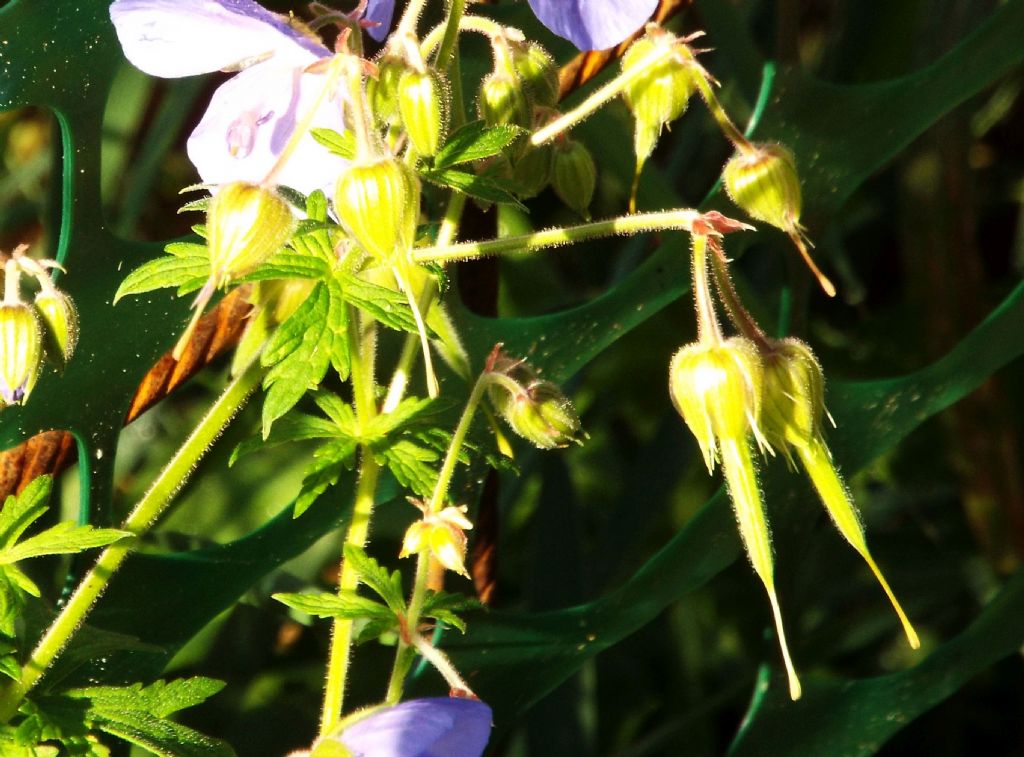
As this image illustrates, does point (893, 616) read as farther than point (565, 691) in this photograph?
Yes

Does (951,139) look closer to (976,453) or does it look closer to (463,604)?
(976,453)

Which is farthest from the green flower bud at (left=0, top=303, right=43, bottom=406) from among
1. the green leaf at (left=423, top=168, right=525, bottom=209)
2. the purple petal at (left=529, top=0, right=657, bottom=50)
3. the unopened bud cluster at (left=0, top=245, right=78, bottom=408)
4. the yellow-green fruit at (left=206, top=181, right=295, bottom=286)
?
the purple petal at (left=529, top=0, right=657, bottom=50)

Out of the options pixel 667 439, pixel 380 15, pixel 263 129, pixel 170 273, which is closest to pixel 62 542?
pixel 170 273

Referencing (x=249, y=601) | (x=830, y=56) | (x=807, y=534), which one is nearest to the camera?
(x=249, y=601)

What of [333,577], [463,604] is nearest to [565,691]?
[333,577]

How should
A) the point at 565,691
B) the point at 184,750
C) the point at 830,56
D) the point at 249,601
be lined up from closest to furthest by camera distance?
the point at 184,750, the point at 249,601, the point at 565,691, the point at 830,56
